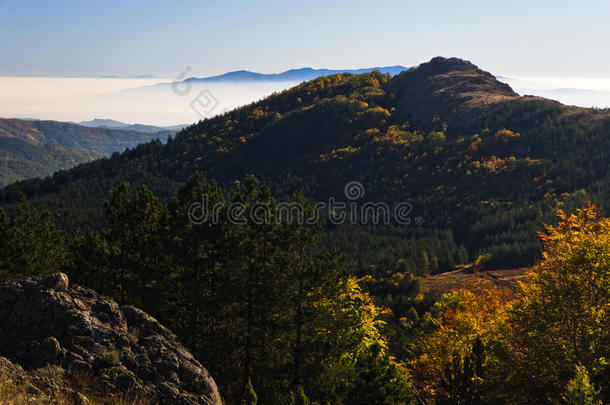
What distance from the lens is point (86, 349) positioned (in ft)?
56.5

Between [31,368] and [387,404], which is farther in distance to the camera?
[387,404]

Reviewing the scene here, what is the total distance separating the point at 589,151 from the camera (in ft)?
639

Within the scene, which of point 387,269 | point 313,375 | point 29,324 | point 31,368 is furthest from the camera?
point 387,269

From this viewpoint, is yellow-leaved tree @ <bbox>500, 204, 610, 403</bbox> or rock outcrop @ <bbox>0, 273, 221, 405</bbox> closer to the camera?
rock outcrop @ <bbox>0, 273, 221, 405</bbox>

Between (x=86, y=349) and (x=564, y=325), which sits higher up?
(x=86, y=349)

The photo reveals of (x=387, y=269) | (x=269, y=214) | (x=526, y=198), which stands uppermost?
(x=269, y=214)

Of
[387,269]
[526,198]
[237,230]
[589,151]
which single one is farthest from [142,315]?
[589,151]

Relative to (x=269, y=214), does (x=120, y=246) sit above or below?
below

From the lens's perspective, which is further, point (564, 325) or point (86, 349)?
point (564, 325)

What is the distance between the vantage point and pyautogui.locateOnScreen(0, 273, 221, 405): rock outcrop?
15.9 m

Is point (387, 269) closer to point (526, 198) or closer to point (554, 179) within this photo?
point (526, 198)

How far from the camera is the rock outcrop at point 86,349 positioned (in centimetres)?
1591

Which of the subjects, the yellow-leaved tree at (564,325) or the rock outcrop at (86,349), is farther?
the yellow-leaved tree at (564,325)

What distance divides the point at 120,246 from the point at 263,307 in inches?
448
